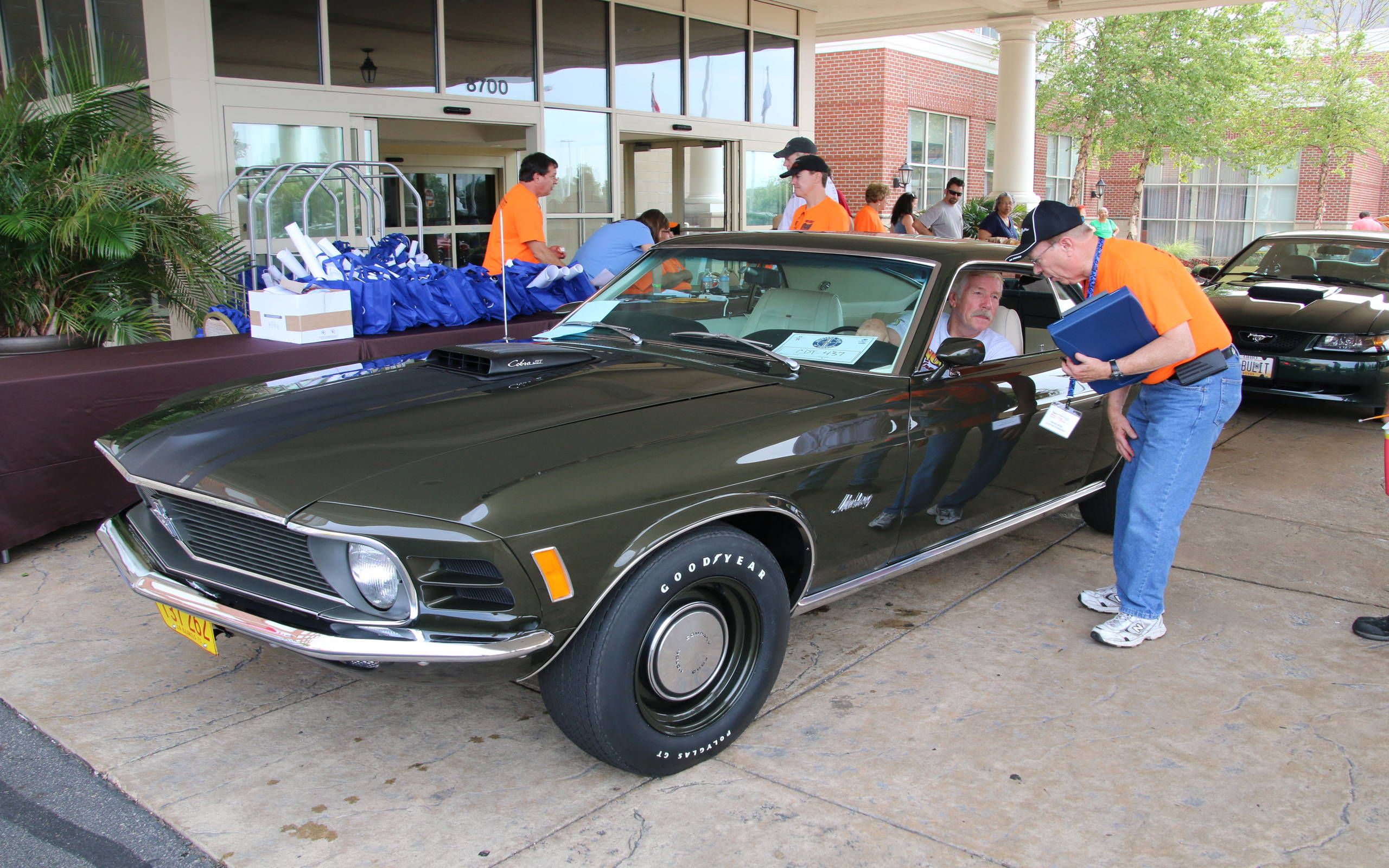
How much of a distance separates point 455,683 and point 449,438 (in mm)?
693

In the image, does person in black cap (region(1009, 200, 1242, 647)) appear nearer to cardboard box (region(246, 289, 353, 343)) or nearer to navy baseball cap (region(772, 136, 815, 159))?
navy baseball cap (region(772, 136, 815, 159))

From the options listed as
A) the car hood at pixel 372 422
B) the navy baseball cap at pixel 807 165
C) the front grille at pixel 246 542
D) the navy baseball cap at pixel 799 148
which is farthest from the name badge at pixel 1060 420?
the navy baseball cap at pixel 799 148

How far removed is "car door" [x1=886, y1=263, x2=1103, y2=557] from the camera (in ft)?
12.8

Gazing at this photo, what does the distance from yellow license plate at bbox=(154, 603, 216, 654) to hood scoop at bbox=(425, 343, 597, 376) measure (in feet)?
3.99

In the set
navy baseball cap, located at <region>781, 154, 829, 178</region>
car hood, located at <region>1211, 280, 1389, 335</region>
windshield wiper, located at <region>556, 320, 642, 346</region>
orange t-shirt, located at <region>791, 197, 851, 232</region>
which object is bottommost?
car hood, located at <region>1211, 280, 1389, 335</region>

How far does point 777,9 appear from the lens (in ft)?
47.3

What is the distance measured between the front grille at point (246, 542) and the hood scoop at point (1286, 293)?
853cm

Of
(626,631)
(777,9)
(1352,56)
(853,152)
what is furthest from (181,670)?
(1352,56)

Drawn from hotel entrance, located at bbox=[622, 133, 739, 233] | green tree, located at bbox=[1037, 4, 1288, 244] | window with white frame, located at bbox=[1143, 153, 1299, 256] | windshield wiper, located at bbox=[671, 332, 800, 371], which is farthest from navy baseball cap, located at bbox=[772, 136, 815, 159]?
window with white frame, located at bbox=[1143, 153, 1299, 256]

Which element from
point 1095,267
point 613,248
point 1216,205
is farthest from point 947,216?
point 1216,205

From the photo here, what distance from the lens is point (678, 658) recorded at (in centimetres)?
311

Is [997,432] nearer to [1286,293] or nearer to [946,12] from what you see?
[1286,293]

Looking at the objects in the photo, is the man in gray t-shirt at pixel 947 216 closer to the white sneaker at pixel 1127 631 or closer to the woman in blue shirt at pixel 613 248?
the woman in blue shirt at pixel 613 248

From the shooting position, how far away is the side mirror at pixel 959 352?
12.8 ft
